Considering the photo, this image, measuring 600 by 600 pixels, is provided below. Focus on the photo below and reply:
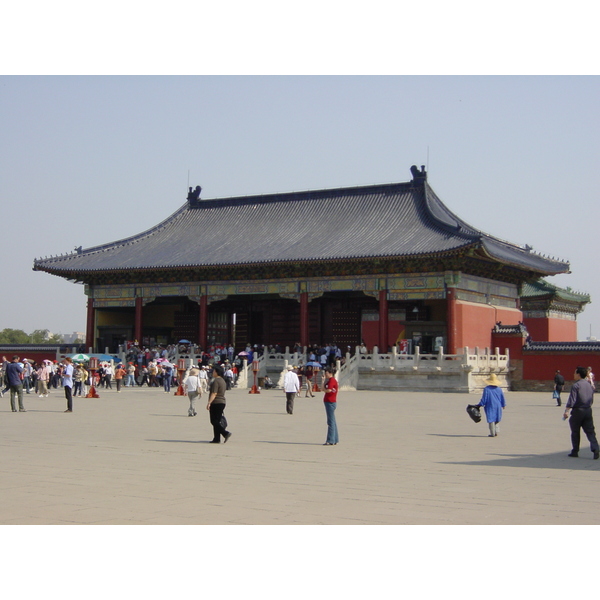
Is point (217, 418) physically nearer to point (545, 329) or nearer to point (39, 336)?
point (545, 329)

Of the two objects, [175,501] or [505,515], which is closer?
[505,515]

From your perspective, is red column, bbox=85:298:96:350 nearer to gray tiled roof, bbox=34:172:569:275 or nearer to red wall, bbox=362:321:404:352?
gray tiled roof, bbox=34:172:569:275

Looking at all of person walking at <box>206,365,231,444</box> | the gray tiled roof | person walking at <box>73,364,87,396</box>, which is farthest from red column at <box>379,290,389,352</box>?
person walking at <box>206,365,231,444</box>

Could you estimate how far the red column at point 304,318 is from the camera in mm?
38612

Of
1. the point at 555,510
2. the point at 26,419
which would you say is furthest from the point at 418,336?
the point at 555,510

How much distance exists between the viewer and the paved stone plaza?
26.1 feet

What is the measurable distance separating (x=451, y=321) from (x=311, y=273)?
7.21 m

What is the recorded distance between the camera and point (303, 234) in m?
41.6

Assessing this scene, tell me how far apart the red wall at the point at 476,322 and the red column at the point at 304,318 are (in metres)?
7.15

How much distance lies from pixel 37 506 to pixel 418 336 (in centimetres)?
2993

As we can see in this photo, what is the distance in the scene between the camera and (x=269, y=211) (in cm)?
4481

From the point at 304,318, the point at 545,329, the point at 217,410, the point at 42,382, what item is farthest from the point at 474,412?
the point at 545,329

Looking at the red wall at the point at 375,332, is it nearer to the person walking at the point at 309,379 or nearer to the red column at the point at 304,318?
the red column at the point at 304,318

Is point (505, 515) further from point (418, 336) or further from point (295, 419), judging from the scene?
point (418, 336)
